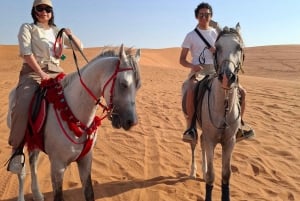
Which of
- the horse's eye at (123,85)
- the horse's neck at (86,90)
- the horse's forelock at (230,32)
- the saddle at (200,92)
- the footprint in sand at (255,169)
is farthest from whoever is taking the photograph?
the footprint in sand at (255,169)

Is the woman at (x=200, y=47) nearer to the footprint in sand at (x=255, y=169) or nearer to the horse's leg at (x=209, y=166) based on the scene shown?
the horse's leg at (x=209, y=166)

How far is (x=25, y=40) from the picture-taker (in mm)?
3965

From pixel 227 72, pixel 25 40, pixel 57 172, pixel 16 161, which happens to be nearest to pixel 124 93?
pixel 57 172

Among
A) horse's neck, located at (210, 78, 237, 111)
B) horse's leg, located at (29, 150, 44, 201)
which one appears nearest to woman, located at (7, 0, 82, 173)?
horse's leg, located at (29, 150, 44, 201)

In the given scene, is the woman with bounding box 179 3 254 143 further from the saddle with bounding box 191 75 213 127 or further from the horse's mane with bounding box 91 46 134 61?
the horse's mane with bounding box 91 46 134 61

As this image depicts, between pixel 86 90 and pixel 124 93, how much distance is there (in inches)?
25.0

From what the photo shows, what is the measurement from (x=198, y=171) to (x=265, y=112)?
596 cm

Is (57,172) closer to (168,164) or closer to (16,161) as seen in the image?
(16,161)

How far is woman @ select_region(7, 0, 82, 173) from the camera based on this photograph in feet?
12.8

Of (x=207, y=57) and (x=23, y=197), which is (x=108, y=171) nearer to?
(x=23, y=197)

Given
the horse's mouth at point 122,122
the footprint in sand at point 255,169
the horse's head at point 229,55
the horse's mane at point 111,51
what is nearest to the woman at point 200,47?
the horse's head at point 229,55

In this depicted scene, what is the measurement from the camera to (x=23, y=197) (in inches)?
198

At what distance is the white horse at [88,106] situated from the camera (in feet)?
10.2

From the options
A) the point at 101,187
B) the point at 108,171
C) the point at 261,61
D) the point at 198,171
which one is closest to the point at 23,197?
the point at 101,187
